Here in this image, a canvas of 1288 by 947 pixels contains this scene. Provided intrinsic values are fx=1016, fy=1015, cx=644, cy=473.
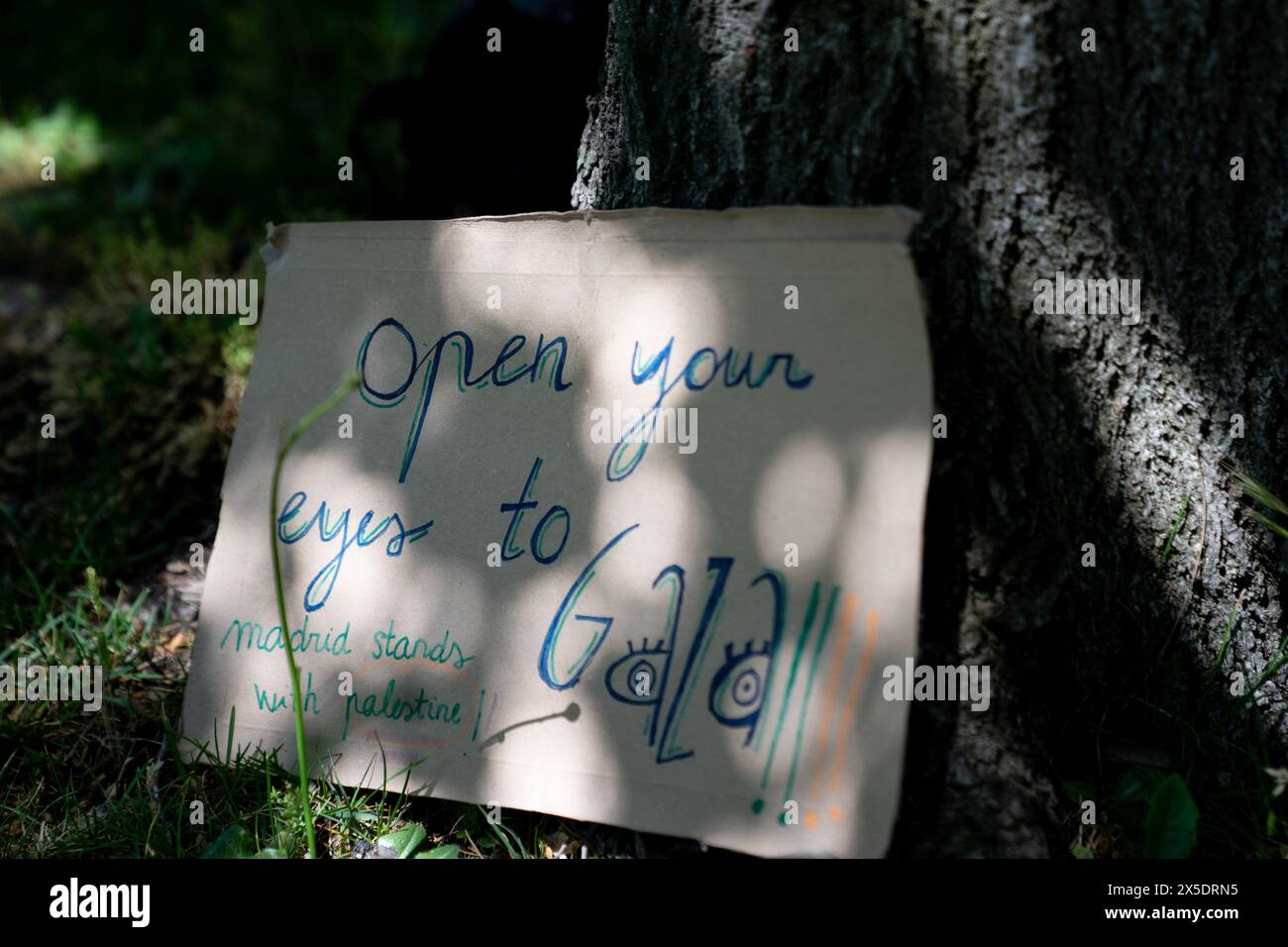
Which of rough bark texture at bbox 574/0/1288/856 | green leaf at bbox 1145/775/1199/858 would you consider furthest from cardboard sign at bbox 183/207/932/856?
green leaf at bbox 1145/775/1199/858

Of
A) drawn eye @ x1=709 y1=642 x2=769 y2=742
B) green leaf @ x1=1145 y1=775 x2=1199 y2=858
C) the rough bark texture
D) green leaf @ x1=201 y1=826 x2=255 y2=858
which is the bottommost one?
green leaf @ x1=201 y1=826 x2=255 y2=858

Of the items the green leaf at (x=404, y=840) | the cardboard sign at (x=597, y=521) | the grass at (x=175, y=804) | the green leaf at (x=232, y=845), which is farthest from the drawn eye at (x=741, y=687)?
the green leaf at (x=232, y=845)

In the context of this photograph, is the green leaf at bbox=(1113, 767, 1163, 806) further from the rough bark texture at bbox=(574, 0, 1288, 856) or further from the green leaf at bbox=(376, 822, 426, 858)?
the green leaf at bbox=(376, 822, 426, 858)

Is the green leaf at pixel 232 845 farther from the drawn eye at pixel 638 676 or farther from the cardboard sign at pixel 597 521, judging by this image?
the drawn eye at pixel 638 676

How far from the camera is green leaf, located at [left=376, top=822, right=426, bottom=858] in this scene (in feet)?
5.15

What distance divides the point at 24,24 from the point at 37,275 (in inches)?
101

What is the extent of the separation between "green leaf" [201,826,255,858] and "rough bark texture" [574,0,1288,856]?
99 cm

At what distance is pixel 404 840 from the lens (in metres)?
1.58

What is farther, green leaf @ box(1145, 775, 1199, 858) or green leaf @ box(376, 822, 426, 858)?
green leaf @ box(376, 822, 426, 858)

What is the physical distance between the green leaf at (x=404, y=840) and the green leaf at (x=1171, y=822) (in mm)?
1078

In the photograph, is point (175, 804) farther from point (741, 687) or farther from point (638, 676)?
point (741, 687)

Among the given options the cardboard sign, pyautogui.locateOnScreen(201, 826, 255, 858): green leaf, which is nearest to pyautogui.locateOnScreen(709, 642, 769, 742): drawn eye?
the cardboard sign

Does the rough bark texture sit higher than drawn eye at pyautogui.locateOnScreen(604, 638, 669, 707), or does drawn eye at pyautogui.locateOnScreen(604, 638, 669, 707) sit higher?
the rough bark texture

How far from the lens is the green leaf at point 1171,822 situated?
143 centimetres
